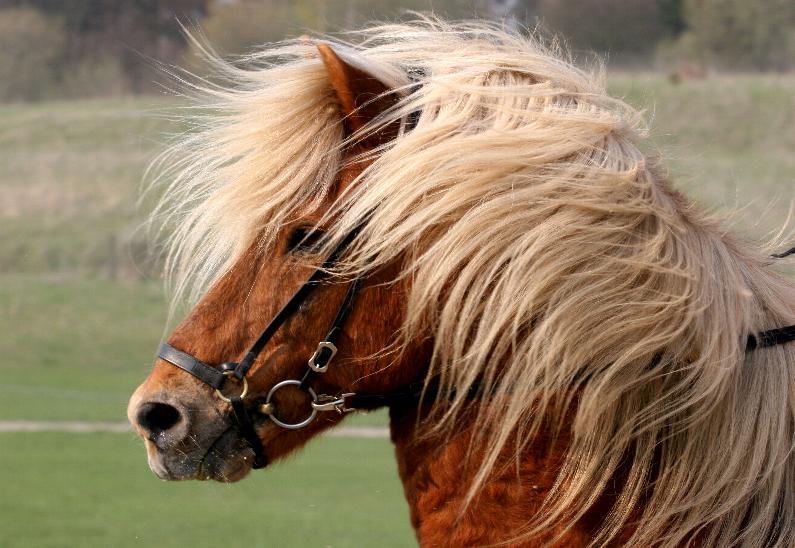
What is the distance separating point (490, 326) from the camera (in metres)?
2.63

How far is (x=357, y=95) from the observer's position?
2.74 metres

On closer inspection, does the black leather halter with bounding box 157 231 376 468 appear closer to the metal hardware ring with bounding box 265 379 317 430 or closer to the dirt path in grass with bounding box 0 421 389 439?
the metal hardware ring with bounding box 265 379 317 430

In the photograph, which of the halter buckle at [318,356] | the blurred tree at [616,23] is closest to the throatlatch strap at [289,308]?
the halter buckle at [318,356]

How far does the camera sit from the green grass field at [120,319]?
9.57 metres

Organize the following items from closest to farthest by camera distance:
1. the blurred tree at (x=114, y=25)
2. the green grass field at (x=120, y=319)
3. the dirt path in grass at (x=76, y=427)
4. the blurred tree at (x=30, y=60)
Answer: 1. the green grass field at (x=120, y=319)
2. the dirt path in grass at (x=76, y=427)
3. the blurred tree at (x=114, y=25)
4. the blurred tree at (x=30, y=60)

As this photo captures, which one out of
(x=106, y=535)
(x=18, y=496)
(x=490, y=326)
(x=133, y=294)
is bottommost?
(x=133, y=294)

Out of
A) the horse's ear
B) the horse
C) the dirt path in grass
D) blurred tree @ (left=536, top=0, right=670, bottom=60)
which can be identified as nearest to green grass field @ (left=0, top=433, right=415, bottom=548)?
the dirt path in grass

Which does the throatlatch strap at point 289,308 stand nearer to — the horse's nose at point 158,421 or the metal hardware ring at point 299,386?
the metal hardware ring at point 299,386

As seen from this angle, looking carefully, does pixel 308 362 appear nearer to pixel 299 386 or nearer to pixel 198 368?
pixel 299 386

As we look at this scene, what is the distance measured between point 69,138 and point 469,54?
35736 millimetres

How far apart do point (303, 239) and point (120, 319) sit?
2439cm

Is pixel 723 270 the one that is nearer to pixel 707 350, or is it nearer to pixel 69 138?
pixel 707 350

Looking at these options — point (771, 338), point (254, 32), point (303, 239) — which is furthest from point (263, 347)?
point (254, 32)

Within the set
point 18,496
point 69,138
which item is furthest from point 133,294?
point 18,496
